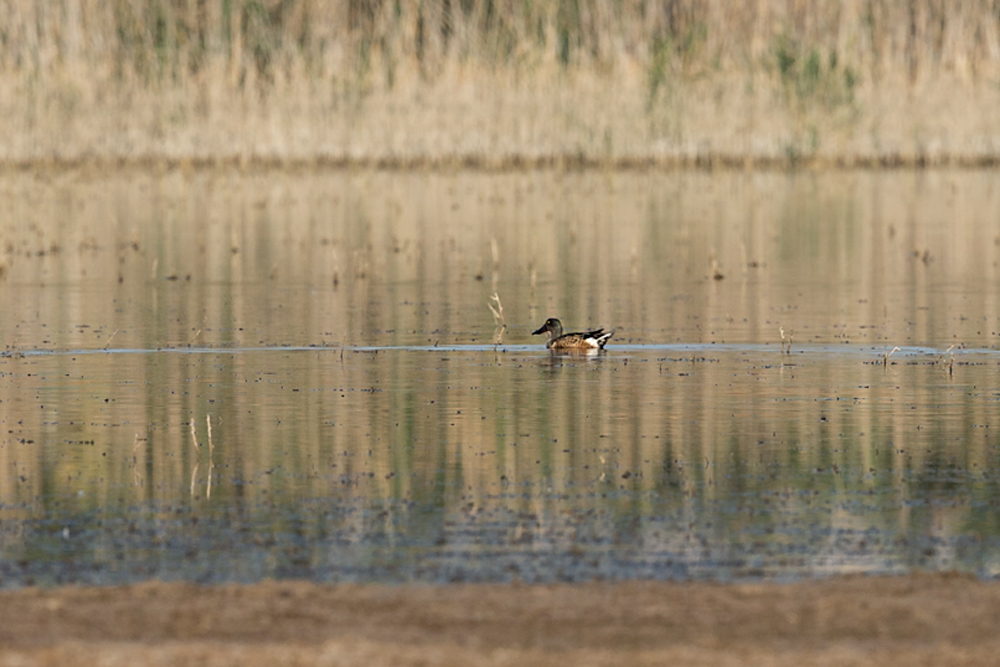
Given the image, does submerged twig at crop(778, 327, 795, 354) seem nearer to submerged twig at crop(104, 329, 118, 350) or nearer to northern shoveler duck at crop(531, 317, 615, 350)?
northern shoveler duck at crop(531, 317, 615, 350)

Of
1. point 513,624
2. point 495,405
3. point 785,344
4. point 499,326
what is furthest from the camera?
point 499,326

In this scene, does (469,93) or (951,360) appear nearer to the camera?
(951,360)

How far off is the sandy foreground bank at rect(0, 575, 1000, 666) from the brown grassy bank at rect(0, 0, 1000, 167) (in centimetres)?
3353

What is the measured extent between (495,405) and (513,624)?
21.4 ft

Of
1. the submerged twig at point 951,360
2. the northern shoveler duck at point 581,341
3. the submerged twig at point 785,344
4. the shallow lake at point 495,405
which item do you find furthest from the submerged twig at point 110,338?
the submerged twig at point 951,360

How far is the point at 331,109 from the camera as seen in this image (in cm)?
4328

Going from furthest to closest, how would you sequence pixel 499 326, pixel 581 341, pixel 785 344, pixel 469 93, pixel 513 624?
pixel 469 93, pixel 499 326, pixel 785 344, pixel 581 341, pixel 513 624

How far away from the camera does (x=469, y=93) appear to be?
42.5 metres

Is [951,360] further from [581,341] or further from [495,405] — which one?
[495,405]

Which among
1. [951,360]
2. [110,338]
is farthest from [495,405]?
[110,338]

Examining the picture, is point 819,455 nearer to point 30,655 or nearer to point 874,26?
point 30,655

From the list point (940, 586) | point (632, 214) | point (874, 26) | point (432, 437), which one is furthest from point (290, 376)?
point (874, 26)

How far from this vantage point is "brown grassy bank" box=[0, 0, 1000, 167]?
1670 inches

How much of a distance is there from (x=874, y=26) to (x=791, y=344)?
30.8 metres
